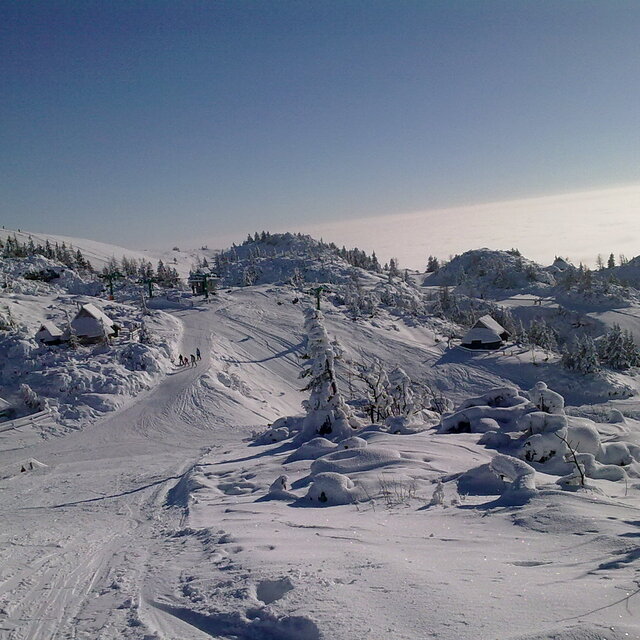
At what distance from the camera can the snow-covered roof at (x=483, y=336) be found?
2008 inches

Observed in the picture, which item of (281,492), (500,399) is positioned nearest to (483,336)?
(500,399)

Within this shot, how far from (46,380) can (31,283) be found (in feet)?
118

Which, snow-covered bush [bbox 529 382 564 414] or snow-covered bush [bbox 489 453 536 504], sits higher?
snow-covered bush [bbox 489 453 536 504]

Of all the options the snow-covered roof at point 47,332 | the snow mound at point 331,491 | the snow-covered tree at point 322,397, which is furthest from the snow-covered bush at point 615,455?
the snow-covered roof at point 47,332

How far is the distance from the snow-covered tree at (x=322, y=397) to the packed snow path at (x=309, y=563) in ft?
17.0

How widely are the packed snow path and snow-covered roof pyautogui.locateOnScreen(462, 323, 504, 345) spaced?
40859mm

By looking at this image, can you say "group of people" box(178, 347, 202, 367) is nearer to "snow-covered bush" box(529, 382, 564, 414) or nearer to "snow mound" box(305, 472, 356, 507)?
"snow-covered bush" box(529, 382, 564, 414)

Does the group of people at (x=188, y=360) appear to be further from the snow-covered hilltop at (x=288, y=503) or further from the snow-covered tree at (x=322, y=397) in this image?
the snow-covered tree at (x=322, y=397)

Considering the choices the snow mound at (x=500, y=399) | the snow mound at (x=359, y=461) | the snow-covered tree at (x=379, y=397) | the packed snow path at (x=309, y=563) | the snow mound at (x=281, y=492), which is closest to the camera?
the packed snow path at (x=309, y=563)

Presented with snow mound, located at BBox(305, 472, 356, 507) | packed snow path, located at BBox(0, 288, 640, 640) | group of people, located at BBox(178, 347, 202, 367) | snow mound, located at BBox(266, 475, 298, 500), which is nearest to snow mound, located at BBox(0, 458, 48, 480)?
packed snow path, located at BBox(0, 288, 640, 640)

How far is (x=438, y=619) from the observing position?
3844mm

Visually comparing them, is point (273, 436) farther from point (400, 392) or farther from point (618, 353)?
point (618, 353)

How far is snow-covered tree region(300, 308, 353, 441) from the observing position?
1923cm

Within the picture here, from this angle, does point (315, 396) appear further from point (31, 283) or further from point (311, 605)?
point (31, 283)
